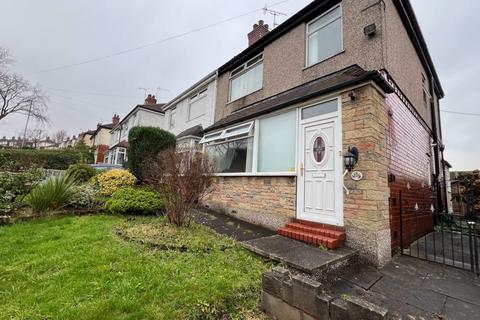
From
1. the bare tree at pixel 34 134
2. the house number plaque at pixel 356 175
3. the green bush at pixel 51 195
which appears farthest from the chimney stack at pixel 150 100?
the bare tree at pixel 34 134

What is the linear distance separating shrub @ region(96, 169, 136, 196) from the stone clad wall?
3.99 metres

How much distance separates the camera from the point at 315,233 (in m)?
4.80

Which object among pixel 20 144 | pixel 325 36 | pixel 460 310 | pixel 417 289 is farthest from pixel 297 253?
pixel 20 144

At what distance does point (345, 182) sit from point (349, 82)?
2.11 m

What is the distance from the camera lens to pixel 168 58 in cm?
1424

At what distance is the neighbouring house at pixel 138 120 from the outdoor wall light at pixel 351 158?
61.7 ft

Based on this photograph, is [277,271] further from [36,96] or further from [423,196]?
[36,96]

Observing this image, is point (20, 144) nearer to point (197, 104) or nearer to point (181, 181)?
point (197, 104)

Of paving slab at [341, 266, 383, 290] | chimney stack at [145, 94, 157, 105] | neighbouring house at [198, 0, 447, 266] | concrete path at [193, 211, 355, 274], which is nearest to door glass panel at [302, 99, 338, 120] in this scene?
neighbouring house at [198, 0, 447, 266]

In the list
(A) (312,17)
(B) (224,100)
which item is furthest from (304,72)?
(B) (224,100)

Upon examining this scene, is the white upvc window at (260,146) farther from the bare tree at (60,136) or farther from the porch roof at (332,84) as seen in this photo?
the bare tree at (60,136)

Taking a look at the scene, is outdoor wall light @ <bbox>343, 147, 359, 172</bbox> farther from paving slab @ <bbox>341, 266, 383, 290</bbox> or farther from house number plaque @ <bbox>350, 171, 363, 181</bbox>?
paving slab @ <bbox>341, 266, 383, 290</bbox>

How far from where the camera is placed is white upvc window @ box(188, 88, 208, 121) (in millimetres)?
13272

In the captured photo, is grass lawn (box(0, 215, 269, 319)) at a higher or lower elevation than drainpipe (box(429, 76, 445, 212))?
lower
